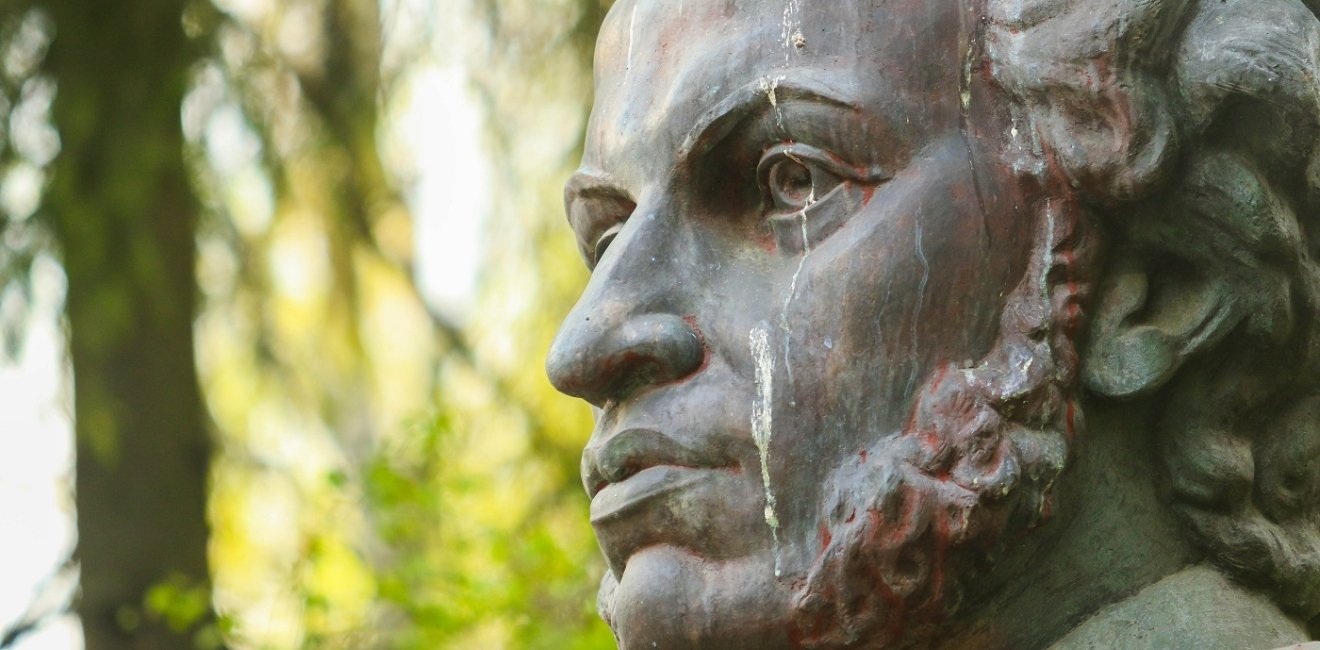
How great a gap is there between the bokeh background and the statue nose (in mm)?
2873

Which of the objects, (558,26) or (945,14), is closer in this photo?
(945,14)

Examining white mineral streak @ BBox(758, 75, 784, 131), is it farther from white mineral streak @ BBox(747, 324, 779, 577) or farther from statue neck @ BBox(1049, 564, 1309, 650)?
statue neck @ BBox(1049, 564, 1309, 650)

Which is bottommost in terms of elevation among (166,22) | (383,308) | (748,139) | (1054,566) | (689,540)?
(1054,566)

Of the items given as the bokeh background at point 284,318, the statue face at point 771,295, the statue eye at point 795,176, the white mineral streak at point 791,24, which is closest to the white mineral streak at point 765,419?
the statue face at point 771,295

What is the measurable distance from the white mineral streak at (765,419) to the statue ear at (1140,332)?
1.55 ft

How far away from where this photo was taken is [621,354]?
286cm

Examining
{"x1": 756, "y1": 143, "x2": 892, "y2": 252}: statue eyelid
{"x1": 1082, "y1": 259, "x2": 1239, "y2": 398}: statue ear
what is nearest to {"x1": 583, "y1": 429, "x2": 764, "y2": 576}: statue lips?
{"x1": 756, "y1": 143, "x2": 892, "y2": 252}: statue eyelid

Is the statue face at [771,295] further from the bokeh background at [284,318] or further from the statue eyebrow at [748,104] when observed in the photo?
the bokeh background at [284,318]

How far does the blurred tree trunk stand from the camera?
5738 mm

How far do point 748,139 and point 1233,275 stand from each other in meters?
0.75

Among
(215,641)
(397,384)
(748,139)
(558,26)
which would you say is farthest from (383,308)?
(748,139)

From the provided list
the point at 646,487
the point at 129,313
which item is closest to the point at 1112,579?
the point at 646,487

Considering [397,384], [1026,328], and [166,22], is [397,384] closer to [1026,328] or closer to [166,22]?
[166,22]

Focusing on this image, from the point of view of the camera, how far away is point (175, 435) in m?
6.02
